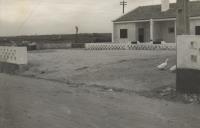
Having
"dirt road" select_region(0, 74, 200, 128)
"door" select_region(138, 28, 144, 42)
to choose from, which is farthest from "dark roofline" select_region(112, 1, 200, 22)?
"dirt road" select_region(0, 74, 200, 128)

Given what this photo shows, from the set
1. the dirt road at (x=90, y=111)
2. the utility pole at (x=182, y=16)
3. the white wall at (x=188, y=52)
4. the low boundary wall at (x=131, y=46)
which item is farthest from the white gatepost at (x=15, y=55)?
the white wall at (x=188, y=52)

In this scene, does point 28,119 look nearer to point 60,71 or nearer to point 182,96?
point 182,96

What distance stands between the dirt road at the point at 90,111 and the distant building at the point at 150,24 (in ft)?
103

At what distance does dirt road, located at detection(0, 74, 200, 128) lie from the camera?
35.3 ft

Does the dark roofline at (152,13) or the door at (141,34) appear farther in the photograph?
the door at (141,34)

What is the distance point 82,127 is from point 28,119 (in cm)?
167

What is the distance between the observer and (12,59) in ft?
105

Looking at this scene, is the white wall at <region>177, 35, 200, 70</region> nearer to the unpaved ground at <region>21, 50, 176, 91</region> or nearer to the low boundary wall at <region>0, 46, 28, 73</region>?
the unpaved ground at <region>21, 50, 176, 91</region>

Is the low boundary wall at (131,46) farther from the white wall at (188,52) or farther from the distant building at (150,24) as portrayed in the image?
the white wall at (188,52)

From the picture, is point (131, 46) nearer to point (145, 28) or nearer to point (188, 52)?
point (145, 28)

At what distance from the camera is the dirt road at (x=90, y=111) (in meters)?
10.8

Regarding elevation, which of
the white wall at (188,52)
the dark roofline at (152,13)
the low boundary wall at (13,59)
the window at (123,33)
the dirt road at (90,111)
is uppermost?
the dark roofline at (152,13)

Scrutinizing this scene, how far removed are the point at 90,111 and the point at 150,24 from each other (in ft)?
125

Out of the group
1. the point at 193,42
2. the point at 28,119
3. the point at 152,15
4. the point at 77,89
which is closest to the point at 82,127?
the point at 28,119
